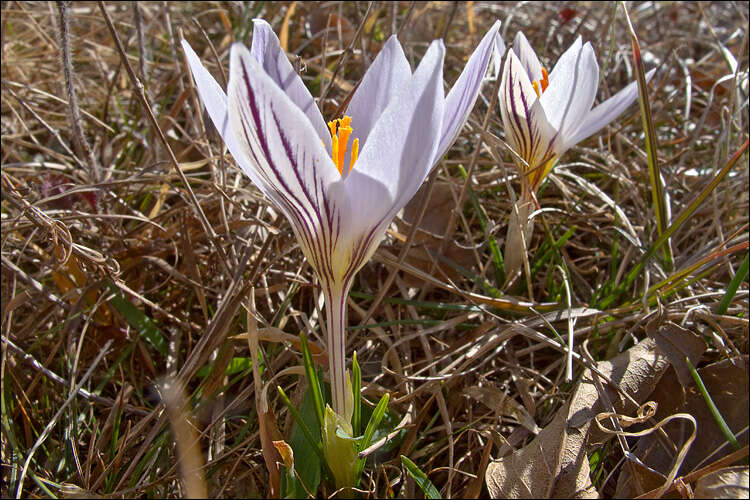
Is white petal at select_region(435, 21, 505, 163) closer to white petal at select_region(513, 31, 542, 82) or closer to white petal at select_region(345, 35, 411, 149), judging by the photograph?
white petal at select_region(345, 35, 411, 149)

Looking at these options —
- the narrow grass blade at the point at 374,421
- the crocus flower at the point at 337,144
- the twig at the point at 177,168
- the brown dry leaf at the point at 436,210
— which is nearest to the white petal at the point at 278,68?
the crocus flower at the point at 337,144

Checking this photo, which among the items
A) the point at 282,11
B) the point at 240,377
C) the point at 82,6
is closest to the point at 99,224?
the point at 240,377

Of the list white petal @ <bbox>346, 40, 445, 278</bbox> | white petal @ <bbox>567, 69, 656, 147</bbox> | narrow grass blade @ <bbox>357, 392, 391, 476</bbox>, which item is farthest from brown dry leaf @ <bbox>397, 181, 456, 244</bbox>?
white petal @ <bbox>346, 40, 445, 278</bbox>

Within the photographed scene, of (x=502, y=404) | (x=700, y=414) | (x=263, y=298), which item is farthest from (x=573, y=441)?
(x=263, y=298)

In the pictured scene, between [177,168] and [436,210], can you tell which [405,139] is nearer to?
[177,168]

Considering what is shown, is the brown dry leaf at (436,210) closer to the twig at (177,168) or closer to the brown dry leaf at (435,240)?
the brown dry leaf at (435,240)

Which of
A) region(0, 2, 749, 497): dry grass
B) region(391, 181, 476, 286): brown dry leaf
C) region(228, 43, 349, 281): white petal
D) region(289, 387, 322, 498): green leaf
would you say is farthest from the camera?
region(391, 181, 476, 286): brown dry leaf

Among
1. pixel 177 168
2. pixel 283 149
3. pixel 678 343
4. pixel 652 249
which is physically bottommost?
pixel 678 343
